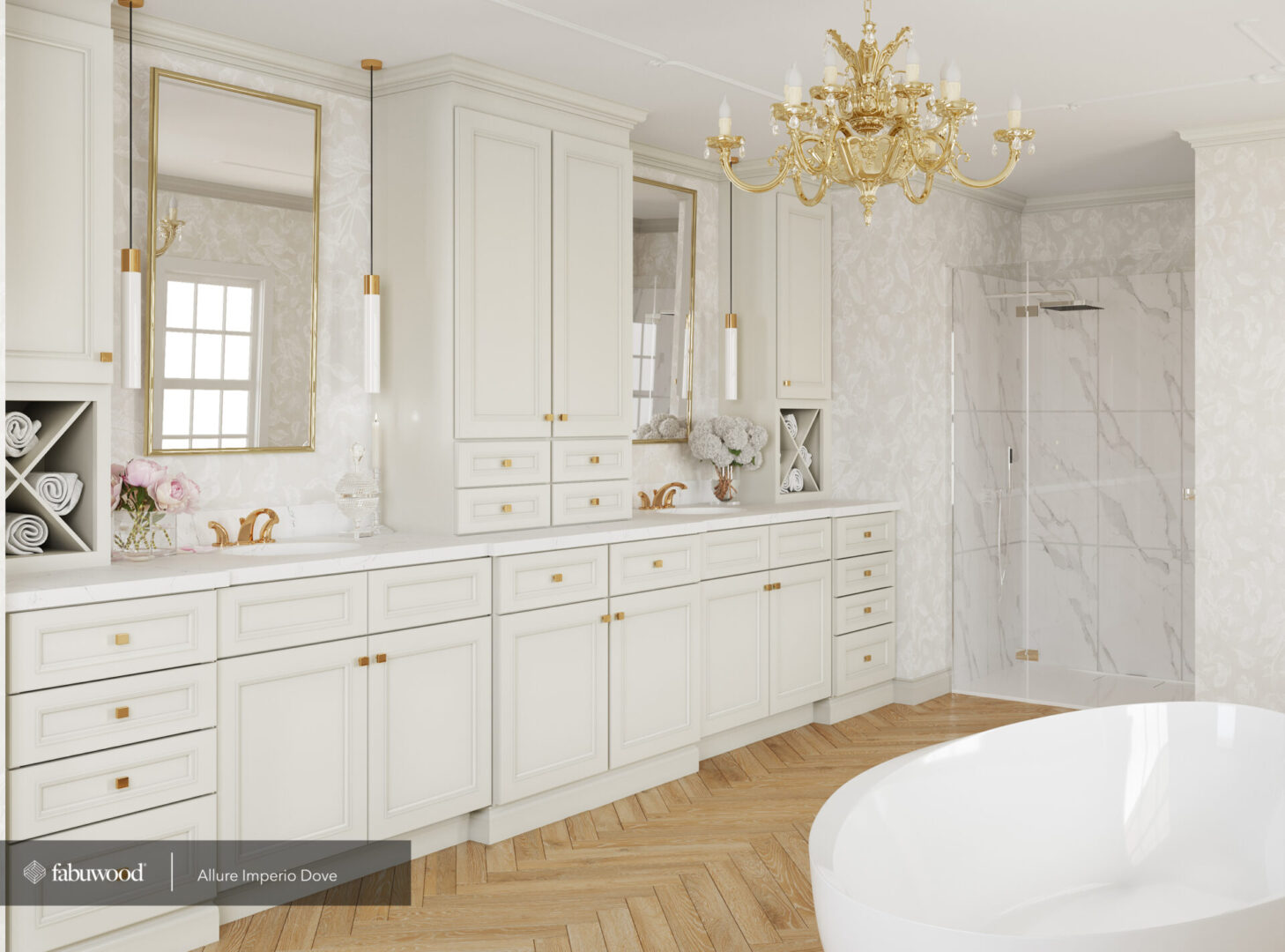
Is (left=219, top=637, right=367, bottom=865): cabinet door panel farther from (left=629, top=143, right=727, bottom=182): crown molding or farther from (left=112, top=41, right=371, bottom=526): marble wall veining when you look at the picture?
(left=629, top=143, right=727, bottom=182): crown molding

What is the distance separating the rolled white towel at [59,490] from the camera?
117 inches

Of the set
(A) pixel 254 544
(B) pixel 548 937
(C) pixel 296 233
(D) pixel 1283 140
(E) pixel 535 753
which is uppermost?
(D) pixel 1283 140

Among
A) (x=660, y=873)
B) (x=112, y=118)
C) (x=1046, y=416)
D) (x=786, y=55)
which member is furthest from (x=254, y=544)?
(x=1046, y=416)

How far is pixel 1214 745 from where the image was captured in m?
3.26

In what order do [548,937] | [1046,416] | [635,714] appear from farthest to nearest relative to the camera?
[1046,416] < [635,714] < [548,937]

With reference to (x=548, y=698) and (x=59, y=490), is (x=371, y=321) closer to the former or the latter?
(x=59, y=490)

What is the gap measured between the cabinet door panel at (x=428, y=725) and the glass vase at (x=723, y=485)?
1.88 metres

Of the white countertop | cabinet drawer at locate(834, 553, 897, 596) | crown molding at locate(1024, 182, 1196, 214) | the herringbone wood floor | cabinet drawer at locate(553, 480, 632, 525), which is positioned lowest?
the herringbone wood floor

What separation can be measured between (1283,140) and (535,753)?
12.7 ft

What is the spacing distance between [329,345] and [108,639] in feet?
4.75

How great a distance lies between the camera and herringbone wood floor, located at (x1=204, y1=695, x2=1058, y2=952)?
297cm

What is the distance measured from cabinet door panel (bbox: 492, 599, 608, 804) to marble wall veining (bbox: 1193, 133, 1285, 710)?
271cm

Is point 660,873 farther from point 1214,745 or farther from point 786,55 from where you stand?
point 786,55

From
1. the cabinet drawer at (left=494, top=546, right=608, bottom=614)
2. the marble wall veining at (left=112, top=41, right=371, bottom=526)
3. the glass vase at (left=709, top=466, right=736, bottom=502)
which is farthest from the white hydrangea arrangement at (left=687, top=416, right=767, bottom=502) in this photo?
the marble wall veining at (left=112, top=41, right=371, bottom=526)
